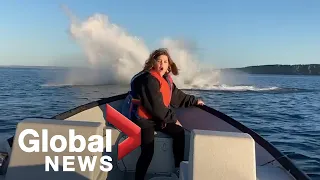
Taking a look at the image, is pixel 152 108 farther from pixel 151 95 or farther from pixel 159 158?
pixel 159 158

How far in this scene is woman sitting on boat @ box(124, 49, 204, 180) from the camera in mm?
3584

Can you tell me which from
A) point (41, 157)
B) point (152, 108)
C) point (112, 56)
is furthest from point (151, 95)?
point (112, 56)

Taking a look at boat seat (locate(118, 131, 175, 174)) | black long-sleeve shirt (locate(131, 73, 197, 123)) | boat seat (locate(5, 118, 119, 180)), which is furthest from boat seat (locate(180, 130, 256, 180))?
boat seat (locate(118, 131, 175, 174))

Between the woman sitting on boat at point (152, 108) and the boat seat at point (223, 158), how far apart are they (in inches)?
55.5

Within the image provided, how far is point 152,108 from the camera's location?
358 centimetres

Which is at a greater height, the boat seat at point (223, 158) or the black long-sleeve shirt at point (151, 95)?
the black long-sleeve shirt at point (151, 95)

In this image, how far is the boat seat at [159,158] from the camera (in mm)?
3994

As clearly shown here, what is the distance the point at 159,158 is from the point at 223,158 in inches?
74.2

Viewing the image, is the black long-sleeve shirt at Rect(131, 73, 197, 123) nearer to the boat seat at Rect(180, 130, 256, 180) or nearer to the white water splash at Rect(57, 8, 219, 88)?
the boat seat at Rect(180, 130, 256, 180)

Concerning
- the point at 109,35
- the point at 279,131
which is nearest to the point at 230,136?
the point at 279,131

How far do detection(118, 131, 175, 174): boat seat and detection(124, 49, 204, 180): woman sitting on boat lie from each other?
0.08m

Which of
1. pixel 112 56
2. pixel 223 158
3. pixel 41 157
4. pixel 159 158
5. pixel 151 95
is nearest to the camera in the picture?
pixel 223 158

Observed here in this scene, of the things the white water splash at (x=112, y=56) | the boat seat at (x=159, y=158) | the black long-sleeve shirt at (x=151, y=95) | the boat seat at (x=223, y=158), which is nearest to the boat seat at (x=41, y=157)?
the boat seat at (x=223, y=158)

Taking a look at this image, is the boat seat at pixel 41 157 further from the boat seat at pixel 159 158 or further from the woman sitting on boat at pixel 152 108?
the boat seat at pixel 159 158
